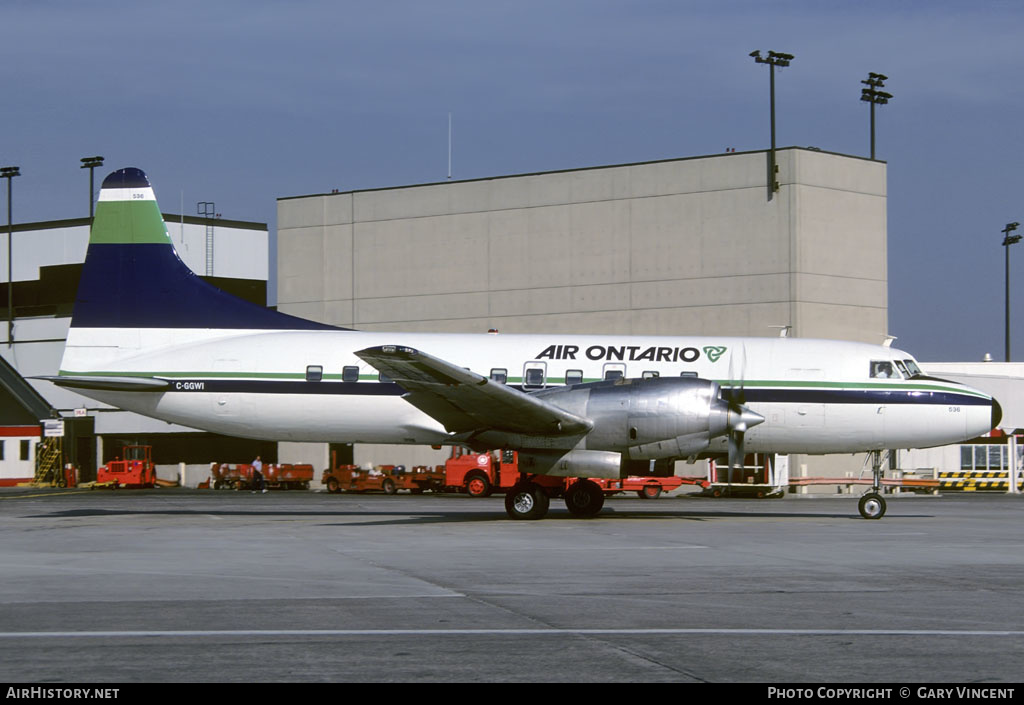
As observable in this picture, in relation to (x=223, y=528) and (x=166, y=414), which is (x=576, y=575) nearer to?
(x=223, y=528)

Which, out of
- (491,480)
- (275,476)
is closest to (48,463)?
(275,476)

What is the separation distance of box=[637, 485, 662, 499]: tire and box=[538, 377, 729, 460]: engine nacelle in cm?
1844

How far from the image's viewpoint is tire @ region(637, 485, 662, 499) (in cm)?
4159

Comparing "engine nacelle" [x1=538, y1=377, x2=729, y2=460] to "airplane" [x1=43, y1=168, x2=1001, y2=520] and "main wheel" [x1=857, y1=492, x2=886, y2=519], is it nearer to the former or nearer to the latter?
"airplane" [x1=43, y1=168, x2=1001, y2=520]

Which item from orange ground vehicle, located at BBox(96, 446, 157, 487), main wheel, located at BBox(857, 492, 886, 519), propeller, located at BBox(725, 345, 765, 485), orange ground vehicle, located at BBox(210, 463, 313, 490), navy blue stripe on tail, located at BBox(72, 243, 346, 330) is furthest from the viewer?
orange ground vehicle, located at BBox(96, 446, 157, 487)

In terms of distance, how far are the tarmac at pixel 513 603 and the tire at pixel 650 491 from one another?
18.2 meters

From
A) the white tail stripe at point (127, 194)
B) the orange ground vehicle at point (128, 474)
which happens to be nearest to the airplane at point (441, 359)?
the white tail stripe at point (127, 194)

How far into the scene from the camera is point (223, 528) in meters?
23.3

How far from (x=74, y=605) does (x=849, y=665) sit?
7.57 meters

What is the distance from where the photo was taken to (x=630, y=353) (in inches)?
1049

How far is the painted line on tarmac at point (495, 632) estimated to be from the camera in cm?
977

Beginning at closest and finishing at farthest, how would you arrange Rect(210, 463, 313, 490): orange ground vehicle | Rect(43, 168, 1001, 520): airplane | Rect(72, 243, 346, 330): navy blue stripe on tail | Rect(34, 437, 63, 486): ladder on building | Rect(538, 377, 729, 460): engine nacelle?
Rect(538, 377, 729, 460): engine nacelle → Rect(43, 168, 1001, 520): airplane → Rect(72, 243, 346, 330): navy blue stripe on tail → Rect(210, 463, 313, 490): orange ground vehicle → Rect(34, 437, 63, 486): ladder on building

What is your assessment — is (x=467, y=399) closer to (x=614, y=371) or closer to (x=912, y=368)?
(x=614, y=371)

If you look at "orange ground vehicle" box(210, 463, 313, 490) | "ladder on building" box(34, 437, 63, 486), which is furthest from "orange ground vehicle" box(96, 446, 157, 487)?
"ladder on building" box(34, 437, 63, 486)
